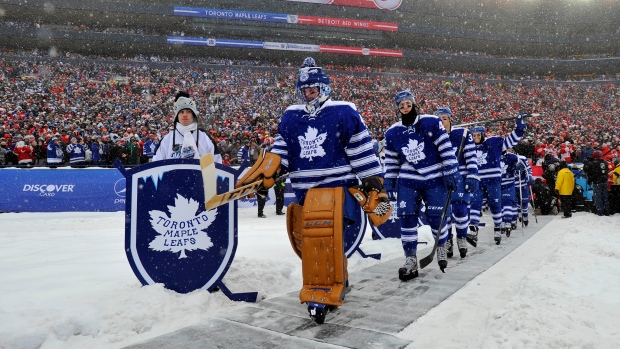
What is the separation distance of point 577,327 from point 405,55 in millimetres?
43551

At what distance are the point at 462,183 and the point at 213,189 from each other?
3.56 m

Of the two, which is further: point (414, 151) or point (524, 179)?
point (524, 179)

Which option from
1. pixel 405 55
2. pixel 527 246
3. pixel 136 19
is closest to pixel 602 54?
pixel 405 55

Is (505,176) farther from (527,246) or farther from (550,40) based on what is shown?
(550,40)

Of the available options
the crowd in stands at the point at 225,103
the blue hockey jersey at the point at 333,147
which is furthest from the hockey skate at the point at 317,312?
the crowd in stands at the point at 225,103

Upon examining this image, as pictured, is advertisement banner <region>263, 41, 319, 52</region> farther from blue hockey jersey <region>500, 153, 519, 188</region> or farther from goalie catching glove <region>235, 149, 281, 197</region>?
goalie catching glove <region>235, 149, 281, 197</region>

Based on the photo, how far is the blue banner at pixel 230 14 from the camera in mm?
36781

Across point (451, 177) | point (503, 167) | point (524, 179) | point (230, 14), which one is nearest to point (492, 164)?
point (503, 167)

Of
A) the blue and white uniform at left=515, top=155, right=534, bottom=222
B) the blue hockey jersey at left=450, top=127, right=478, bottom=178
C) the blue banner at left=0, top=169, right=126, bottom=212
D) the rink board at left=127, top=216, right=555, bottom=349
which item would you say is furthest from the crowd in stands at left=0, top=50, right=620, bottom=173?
the rink board at left=127, top=216, right=555, bottom=349

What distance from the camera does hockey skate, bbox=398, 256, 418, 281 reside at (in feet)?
14.3

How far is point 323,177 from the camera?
11.1ft

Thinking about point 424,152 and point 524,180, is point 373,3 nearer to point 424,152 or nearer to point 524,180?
point 524,180

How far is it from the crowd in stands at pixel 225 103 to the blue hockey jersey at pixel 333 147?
9.75 m

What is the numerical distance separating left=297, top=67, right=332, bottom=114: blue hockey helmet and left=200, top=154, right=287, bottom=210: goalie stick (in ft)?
2.43
